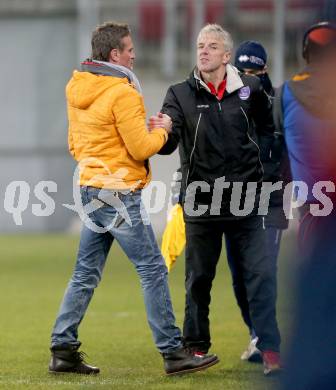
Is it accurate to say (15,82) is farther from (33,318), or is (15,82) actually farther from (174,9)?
(33,318)

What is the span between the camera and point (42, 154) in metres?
23.1

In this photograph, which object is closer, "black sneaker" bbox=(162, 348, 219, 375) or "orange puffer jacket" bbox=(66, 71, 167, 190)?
"orange puffer jacket" bbox=(66, 71, 167, 190)

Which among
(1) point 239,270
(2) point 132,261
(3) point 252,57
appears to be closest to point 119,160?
(2) point 132,261

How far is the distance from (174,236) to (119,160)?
3.81ft

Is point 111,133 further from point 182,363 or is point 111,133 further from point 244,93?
point 182,363

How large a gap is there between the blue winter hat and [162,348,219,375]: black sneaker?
2.12 metres

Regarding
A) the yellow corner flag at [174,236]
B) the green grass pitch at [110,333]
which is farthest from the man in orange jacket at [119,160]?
the yellow corner flag at [174,236]

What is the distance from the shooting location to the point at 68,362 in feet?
21.5

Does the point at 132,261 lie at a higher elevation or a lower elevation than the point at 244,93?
lower

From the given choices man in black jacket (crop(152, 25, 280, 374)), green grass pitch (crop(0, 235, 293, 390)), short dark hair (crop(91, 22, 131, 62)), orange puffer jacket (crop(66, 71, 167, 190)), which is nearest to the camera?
orange puffer jacket (crop(66, 71, 167, 190))

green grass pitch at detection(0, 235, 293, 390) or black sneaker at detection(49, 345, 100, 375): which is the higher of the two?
black sneaker at detection(49, 345, 100, 375)

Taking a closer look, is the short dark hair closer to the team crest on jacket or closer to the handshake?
the handshake

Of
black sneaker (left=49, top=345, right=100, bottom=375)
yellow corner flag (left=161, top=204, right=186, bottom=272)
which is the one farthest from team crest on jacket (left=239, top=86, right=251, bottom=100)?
black sneaker (left=49, top=345, right=100, bottom=375)

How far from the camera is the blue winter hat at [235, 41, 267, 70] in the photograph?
7359 mm
